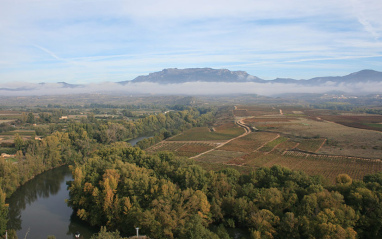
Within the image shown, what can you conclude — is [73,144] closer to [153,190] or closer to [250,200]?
[153,190]

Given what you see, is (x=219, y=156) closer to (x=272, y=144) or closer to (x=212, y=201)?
(x=272, y=144)

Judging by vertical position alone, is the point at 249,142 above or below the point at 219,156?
above

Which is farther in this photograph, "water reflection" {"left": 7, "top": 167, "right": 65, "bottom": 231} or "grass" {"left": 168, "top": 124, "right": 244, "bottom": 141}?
"grass" {"left": 168, "top": 124, "right": 244, "bottom": 141}

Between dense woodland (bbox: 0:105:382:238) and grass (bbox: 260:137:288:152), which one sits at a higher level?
dense woodland (bbox: 0:105:382:238)

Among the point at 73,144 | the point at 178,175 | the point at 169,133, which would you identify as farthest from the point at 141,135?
the point at 178,175

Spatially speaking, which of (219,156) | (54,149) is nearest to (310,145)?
(219,156)

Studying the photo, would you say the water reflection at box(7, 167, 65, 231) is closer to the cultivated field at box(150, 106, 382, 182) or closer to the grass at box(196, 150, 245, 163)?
the cultivated field at box(150, 106, 382, 182)

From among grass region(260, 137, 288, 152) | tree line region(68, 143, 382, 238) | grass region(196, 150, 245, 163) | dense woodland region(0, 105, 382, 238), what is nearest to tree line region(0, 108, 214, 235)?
dense woodland region(0, 105, 382, 238)

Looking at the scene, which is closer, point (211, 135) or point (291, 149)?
point (291, 149)
